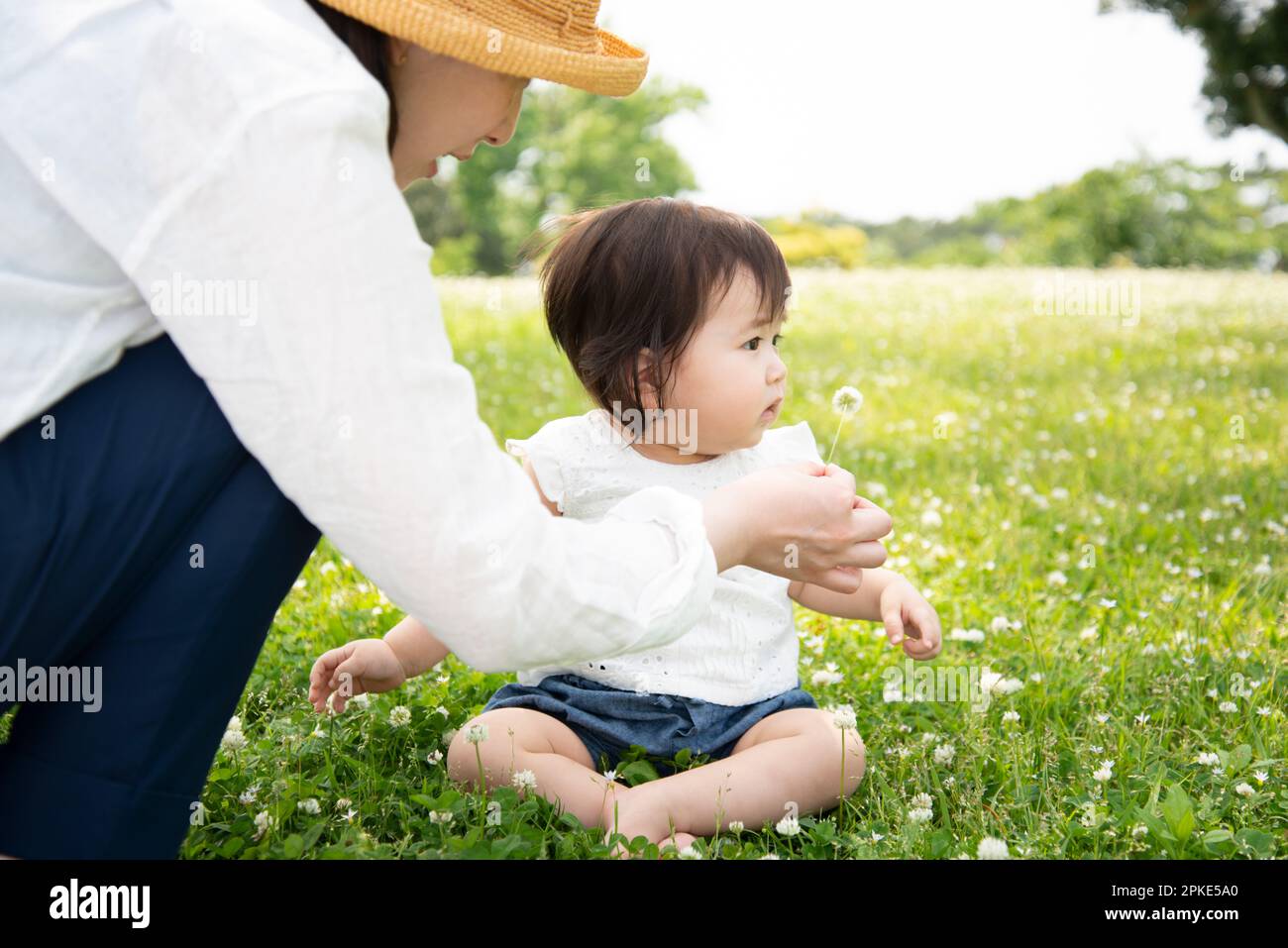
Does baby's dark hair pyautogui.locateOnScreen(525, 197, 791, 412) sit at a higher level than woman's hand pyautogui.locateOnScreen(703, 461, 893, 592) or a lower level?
higher

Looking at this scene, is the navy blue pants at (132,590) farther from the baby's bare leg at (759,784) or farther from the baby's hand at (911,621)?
the baby's hand at (911,621)

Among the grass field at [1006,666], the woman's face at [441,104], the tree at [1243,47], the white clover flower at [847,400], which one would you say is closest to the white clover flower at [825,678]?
the grass field at [1006,666]

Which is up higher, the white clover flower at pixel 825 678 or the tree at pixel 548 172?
the tree at pixel 548 172

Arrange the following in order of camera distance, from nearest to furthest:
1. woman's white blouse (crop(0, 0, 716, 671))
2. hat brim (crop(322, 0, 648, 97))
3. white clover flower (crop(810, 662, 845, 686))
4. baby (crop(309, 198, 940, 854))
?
woman's white blouse (crop(0, 0, 716, 671))
hat brim (crop(322, 0, 648, 97))
baby (crop(309, 198, 940, 854))
white clover flower (crop(810, 662, 845, 686))

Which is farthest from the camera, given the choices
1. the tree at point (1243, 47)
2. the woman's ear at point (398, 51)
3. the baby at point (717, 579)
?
the tree at point (1243, 47)

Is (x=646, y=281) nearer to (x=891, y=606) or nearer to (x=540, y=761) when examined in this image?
(x=891, y=606)

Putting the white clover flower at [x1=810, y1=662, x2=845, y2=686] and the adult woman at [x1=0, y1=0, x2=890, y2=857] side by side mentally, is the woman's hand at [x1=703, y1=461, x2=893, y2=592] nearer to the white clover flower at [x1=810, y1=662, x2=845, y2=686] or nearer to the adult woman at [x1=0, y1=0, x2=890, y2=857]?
the adult woman at [x1=0, y1=0, x2=890, y2=857]

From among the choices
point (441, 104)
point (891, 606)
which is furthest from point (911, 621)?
point (441, 104)

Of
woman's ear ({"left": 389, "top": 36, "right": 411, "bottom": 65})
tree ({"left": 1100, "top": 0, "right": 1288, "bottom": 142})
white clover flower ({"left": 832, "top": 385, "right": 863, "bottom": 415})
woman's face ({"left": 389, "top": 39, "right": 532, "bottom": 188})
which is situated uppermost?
tree ({"left": 1100, "top": 0, "right": 1288, "bottom": 142})

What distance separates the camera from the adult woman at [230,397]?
143cm

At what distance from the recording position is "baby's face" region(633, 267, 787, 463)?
2.57 m

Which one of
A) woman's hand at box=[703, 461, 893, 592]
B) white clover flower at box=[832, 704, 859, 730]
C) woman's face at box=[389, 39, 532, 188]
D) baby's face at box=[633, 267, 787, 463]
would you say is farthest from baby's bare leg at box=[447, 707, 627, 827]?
woman's face at box=[389, 39, 532, 188]

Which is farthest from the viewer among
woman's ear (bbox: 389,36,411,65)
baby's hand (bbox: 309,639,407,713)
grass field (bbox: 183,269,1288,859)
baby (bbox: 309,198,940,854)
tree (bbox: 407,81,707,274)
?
tree (bbox: 407,81,707,274)
